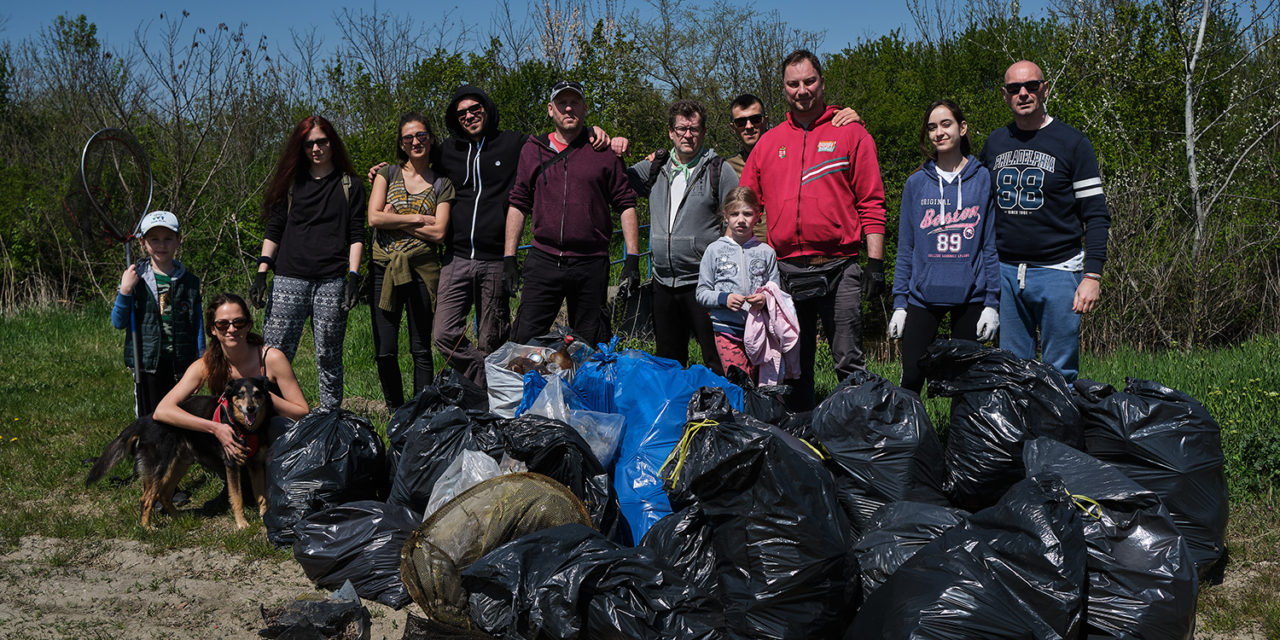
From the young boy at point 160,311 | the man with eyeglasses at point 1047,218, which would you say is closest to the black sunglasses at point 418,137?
the young boy at point 160,311

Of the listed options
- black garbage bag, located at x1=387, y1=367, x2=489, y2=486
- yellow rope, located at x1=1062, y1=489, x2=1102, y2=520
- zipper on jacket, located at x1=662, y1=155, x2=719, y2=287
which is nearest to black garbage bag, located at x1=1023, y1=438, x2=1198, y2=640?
yellow rope, located at x1=1062, y1=489, x2=1102, y2=520

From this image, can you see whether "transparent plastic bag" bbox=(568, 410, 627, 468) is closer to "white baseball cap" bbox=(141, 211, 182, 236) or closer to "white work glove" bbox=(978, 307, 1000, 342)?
"white work glove" bbox=(978, 307, 1000, 342)

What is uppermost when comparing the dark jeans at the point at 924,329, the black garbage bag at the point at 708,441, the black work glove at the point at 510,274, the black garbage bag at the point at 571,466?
the black work glove at the point at 510,274

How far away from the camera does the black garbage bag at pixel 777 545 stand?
9.60ft

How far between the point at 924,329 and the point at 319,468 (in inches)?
115

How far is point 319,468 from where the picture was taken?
420 centimetres

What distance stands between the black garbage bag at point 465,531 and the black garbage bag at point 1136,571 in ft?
5.95

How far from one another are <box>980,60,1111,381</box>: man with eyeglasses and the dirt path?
10.2 feet

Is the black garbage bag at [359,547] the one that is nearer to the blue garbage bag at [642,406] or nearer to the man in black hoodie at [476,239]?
the blue garbage bag at [642,406]

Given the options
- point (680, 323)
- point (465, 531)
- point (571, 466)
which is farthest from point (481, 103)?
point (465, 531)

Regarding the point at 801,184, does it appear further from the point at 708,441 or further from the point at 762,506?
the point at 762,506

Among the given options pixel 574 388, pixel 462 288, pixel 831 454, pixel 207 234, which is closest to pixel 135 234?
pixel 462 288

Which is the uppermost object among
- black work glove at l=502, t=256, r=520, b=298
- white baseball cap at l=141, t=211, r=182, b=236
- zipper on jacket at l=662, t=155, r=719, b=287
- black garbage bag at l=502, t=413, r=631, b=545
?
white baseball cap at l=141, t=211, r=182, b=236

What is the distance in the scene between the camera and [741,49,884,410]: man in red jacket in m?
4.62
